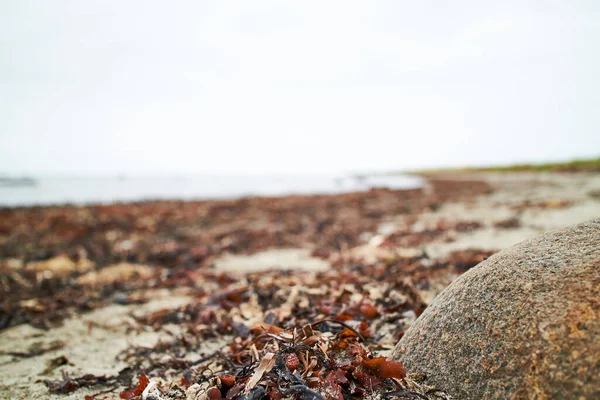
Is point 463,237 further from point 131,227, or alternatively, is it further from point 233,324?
point 131,227

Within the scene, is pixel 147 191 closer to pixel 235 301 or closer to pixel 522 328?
pixel 235 301

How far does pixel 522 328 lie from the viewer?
1378 mm

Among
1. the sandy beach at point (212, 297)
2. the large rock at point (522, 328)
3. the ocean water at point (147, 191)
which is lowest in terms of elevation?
the sandy beach at point (212, 297)

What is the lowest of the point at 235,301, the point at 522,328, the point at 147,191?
the point at 235,301

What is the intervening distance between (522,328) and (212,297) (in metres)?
2.85

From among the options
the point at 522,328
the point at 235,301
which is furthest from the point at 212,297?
the point at 522,328

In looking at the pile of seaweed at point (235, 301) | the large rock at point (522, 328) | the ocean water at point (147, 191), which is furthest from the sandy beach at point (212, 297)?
the ocean water at point (147, 191)

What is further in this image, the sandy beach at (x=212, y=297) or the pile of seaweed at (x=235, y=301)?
the sandy beach at (x=212, y=297)

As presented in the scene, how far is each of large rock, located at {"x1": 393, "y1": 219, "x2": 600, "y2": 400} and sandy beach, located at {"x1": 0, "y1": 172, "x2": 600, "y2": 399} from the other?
16 cm

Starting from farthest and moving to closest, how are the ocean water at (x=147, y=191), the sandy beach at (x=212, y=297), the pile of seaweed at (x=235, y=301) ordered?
the ocean water at (x=147, y=191) < the sandy beach at (x=212, y=297) < the pile of seaweed at (x=235, y=301)

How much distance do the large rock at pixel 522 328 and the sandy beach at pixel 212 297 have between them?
162 millimetres

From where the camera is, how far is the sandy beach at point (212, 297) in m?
2.05

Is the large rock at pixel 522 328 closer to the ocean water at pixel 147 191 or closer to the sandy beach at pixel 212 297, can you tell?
the sandy beach at pixel 212 297

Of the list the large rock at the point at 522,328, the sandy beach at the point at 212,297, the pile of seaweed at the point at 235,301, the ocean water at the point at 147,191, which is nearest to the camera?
the large rock at the point at 522,328
